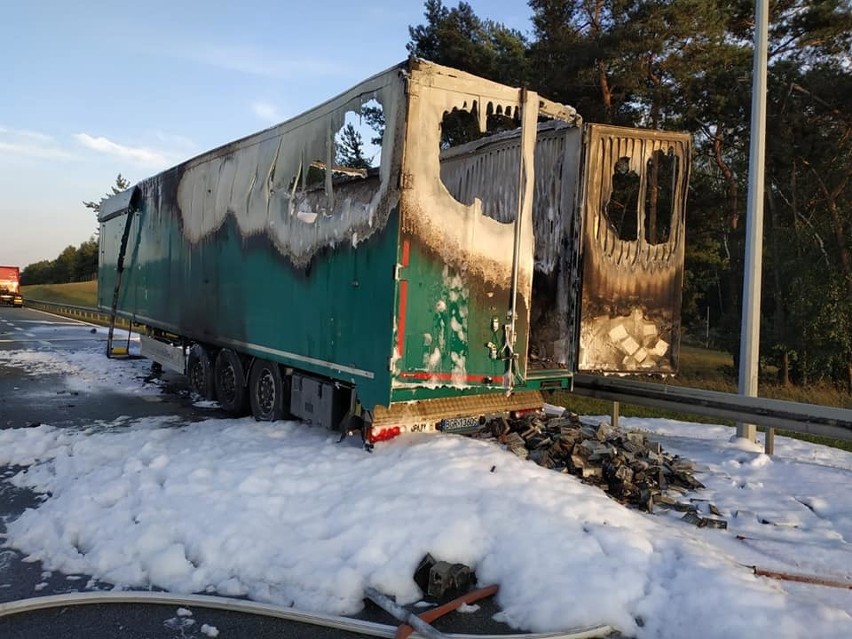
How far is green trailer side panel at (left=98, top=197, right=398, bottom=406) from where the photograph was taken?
5.60 meters

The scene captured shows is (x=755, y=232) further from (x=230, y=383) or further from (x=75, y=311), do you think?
(x=75, y=311)

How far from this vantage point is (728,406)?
6582 millimetres

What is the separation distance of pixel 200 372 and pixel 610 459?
6713 mm

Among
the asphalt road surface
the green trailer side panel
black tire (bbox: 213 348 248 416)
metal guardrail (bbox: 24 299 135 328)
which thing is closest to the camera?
the asphalt road surface

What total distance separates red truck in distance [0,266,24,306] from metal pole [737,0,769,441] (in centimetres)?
4640

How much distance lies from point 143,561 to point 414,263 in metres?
2.94

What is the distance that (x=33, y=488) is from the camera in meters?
5.61

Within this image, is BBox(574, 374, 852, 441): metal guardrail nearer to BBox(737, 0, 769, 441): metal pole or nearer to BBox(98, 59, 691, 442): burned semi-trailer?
BBox(98, 59, 691, 442): burned semi-trailer

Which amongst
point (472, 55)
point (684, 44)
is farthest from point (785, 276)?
point (472, 55)

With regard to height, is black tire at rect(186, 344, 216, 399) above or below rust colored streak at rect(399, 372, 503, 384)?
below

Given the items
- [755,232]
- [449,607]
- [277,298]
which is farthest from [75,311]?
[449,607]

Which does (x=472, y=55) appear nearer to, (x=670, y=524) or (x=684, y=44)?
(x=684, y=44)

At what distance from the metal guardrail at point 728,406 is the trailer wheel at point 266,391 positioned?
135 inches

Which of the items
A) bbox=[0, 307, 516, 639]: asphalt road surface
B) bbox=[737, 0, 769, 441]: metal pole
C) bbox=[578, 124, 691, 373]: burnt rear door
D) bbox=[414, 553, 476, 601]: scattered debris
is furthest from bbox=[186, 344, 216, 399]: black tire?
bbox=[737, 0, 769, 441]: metal pole
